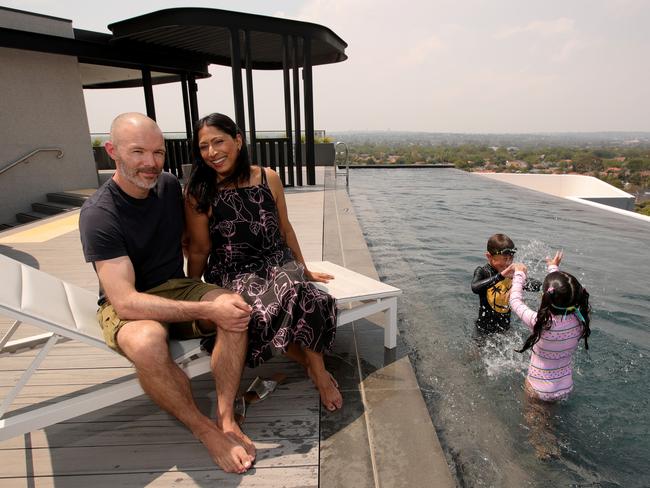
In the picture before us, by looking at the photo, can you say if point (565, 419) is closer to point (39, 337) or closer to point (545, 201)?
point (39, 337)

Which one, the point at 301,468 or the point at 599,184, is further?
the point at 599,184

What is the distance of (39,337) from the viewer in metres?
2.67

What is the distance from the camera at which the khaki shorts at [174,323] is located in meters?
1.94

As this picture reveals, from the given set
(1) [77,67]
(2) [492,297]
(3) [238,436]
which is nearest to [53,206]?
(1) [77,67]

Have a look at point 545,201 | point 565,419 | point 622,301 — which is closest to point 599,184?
point 545,201

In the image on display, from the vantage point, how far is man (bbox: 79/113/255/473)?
6.05 ft

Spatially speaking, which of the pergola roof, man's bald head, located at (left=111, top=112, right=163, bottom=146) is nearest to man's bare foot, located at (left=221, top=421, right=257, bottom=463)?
man's bald head, located at (left=111, top=112, right=163, bottom=146)

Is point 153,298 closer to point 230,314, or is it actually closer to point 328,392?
point 230,314

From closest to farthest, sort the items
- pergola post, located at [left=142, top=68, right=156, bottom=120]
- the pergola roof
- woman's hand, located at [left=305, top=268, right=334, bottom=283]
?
1. woman's hand, located at [left=305, top=268, right=334, bottom=283]
2. the pergola roof
3. pergola post, located at [left=142, top=68, right=156, bottom=120]

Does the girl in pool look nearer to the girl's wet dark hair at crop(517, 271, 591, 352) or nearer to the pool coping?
the girl's wet dark hair at crop(517, 271, 591, 352)

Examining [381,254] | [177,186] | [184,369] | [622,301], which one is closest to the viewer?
[184,369]

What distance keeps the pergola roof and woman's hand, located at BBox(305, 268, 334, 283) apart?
7.07 metres

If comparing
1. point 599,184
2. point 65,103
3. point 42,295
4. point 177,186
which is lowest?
point 599,184

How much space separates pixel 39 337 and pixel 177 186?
1.41 metres
